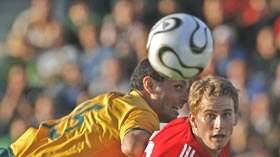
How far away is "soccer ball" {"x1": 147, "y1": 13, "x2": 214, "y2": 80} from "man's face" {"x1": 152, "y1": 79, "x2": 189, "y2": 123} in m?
0.09

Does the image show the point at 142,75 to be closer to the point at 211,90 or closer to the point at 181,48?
the point at 181,48

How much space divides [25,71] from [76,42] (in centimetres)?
79

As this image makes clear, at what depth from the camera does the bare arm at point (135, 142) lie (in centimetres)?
645

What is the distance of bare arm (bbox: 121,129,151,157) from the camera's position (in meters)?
6.45

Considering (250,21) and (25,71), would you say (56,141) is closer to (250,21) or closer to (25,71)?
(250,21)

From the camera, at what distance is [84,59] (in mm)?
12758

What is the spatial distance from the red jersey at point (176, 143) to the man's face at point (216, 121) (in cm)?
6

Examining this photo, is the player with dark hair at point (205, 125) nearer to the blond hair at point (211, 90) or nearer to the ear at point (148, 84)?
the blond hair at point (211, 90)

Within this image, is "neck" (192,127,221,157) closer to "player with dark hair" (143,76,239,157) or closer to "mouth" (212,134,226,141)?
"player with dark hair" (143,76,239,157)

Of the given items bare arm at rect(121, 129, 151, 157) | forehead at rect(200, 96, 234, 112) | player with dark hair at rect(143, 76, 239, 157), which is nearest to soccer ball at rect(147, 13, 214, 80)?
bare arm at rect(121, 129, 151, 157)

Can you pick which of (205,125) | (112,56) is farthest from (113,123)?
(112,56)

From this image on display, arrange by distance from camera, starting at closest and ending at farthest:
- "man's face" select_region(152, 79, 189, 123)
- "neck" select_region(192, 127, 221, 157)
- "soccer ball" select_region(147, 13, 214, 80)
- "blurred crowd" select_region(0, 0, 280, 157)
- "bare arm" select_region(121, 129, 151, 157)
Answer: "neck" select_region(192, 127, 221, 157) < "bare arm" select_region(121, 129, 151, 157) < "man's face" select_region(152, 79, 189, 123) < "soccer ball" select_region(147, 13, 214, 80) < "blurred crowd" select_region(0, 0, 280, 157)

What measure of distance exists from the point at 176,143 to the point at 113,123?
88 centimetres

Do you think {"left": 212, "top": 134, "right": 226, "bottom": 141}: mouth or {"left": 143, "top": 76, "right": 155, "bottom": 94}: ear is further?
{"left": 143, "top": 76, "right": 155, "bottom": 94}: ear
